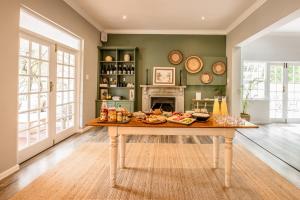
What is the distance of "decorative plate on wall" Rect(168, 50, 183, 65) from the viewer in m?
6.75

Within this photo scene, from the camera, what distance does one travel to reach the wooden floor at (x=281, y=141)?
3.77 meters

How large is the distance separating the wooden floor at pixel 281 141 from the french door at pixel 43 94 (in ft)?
12.7

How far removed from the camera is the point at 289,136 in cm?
539

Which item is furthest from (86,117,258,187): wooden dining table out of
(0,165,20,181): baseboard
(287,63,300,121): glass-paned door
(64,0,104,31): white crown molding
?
(287,63,300,121): glass-paned door

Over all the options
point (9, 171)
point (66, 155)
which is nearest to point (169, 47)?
point (66, 155)

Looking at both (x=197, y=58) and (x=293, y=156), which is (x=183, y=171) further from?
(x=197, y=58)

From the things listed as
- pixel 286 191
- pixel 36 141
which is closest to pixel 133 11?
pixel 36 141

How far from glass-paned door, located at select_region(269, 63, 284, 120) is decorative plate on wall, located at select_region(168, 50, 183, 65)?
9.73 feet

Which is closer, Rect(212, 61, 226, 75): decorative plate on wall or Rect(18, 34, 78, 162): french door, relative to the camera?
Rect(18, 34, 78, 162): french door

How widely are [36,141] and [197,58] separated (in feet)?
15.6

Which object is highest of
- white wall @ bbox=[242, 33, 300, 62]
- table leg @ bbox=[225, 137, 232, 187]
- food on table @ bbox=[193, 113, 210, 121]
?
white wall @ bbox=[242, 33, 300, 62]

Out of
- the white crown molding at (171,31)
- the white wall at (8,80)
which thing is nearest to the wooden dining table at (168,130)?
the white wall at (8,80)

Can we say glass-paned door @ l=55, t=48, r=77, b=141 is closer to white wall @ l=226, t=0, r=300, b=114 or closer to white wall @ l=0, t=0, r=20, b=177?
white wall @ l=0, t=0, r=20, b=177

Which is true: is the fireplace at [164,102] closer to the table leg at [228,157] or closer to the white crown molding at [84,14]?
the white crown molding at [84,14]
